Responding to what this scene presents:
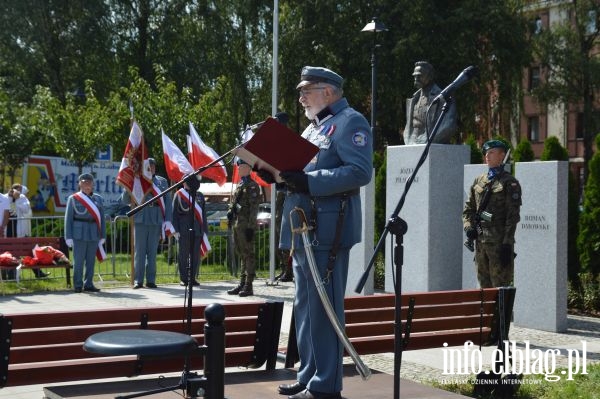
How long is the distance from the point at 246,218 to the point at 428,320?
25.2 ft

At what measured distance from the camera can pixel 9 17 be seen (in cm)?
3825

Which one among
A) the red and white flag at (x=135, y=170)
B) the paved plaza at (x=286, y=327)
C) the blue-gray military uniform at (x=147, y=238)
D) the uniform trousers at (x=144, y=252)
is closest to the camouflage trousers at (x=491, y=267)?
the paved plaza at (x=286, y=327)

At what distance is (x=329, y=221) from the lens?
19.1 ft

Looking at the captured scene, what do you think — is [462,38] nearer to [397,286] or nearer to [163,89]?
[163,89]

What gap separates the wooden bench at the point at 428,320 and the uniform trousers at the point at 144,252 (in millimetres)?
9511

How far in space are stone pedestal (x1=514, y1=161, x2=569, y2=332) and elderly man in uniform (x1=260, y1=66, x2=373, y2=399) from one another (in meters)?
6.45

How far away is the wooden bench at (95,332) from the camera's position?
5.73 meters

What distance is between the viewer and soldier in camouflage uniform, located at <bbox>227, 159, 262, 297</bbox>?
1477 centimetres

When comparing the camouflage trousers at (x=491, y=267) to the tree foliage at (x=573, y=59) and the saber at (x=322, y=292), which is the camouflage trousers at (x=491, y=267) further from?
the tree foliage at (x=573, y=59)

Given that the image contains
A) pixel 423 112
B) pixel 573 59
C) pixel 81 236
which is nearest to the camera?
pixel 423 112

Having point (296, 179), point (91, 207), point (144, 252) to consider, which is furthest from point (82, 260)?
point (296, 179)

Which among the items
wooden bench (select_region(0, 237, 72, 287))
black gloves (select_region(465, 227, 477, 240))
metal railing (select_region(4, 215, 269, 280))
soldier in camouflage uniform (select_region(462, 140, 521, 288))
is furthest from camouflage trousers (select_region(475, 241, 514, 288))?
metal railing (select_region(4, 215, 269, 280))

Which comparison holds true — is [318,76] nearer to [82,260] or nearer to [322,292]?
[322,292]

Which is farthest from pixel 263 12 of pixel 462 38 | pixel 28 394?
pixel 28 394
